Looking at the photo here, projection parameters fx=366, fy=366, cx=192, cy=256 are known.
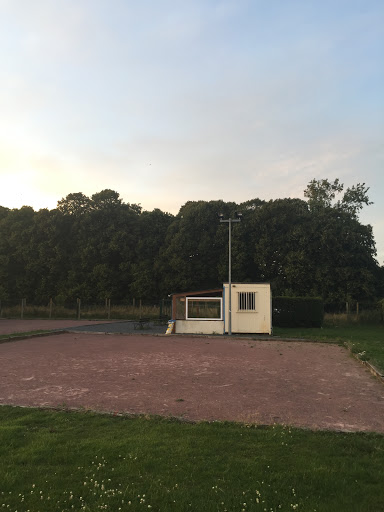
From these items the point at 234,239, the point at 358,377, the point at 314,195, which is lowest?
the point at 358,377

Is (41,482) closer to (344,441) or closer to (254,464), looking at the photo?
(254,464)

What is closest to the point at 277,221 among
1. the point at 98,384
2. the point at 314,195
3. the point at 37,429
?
the point at 314,195

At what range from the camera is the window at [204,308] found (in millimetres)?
19906

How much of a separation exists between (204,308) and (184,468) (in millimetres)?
16369

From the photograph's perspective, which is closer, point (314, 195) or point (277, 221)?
point (277, 221)

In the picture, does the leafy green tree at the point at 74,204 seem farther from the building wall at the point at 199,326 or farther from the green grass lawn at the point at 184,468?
the green grass lawn at the point at 184,468

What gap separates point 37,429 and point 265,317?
15.7 m

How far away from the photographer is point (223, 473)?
143 inches

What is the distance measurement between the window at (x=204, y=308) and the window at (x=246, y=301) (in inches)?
42.6

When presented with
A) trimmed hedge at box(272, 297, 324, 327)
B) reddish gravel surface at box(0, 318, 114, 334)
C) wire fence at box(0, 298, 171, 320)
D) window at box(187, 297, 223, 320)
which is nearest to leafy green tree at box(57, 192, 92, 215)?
wire fence at box(0, 298, 171, 320)

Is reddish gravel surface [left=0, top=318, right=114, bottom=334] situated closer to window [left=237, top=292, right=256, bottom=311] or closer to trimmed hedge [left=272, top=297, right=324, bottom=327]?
window [left=237, top=292, right=256, bottom=311]

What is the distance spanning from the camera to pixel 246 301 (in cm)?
1950

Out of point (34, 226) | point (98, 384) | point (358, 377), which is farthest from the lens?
point (34, 226)

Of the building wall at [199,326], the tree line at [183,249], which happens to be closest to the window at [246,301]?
the building wall at [199,326]
